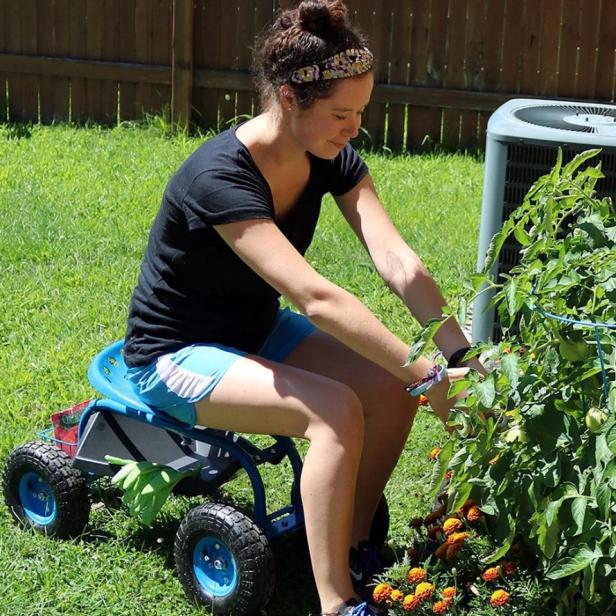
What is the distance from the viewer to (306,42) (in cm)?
286

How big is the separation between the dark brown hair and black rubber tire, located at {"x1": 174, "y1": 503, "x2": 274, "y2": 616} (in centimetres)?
102

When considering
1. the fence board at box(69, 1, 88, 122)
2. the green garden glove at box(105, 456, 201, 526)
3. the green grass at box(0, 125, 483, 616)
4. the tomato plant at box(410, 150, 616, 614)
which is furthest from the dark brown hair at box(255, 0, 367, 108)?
the fence board at box(69, 1, 88, 122)

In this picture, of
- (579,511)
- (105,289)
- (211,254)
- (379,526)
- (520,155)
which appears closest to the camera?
(579,511)

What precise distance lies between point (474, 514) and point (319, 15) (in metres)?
1.26

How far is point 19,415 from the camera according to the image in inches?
161

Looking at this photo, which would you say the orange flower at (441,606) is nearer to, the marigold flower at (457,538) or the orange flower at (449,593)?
the orange flower at (449,593)

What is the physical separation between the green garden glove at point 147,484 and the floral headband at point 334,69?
3.46ft

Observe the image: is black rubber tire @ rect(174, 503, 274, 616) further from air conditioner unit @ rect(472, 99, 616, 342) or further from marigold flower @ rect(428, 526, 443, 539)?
air conditioner unit @ rect(472, 99, 616, 342)

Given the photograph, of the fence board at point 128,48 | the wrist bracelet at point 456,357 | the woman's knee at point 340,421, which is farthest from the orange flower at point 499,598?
the fence board at point 128,48

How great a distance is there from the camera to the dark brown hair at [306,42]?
9.34ft

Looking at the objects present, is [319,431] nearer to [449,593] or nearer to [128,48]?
[449,593]

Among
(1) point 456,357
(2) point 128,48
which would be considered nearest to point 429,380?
(1) point 456,357

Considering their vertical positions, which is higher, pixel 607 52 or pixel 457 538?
pixel 607 52

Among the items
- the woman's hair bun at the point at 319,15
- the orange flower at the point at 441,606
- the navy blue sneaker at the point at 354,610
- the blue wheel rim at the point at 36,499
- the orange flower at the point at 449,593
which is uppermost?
the woman's hair bun at the point at 319,15
